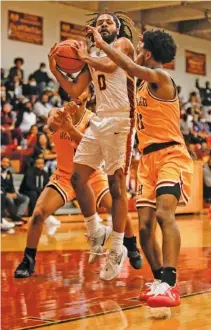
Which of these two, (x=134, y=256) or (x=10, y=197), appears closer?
(x=134, y=256)

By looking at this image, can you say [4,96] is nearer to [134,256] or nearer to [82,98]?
[82,98]

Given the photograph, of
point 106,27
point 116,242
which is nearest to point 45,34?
point 106,27

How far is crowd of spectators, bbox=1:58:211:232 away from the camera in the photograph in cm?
1278

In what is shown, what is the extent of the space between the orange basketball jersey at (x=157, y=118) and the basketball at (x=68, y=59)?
33.8 inches

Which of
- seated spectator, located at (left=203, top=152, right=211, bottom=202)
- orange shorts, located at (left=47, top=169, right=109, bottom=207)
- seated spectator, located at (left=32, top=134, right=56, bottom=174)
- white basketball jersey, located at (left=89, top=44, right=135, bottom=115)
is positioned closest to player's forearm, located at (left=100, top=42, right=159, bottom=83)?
white basketball jersey, located at (left=89, top=44, right=135, bottom=115)

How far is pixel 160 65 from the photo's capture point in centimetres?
496

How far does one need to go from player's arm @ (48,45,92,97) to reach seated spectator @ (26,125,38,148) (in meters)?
8.38

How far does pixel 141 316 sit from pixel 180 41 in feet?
54.0

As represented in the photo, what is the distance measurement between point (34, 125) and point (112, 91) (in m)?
9.39

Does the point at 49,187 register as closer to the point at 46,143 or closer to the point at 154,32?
the point at 154,32

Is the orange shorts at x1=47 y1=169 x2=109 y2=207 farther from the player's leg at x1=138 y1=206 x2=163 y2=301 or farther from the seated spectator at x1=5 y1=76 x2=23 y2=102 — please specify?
the seated spectator at x1=5 y1=76 x2=23 y2=102

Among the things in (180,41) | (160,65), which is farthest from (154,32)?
(180,41)

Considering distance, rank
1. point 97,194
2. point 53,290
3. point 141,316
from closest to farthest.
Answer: point 141,316, point 53,290, point 97,194

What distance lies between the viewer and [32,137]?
1460 cm
